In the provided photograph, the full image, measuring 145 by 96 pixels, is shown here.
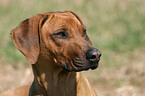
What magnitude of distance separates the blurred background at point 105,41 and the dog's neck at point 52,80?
2.29 m

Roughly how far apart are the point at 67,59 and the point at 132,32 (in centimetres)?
672

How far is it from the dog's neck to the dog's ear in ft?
0.82

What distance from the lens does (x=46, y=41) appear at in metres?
3.66

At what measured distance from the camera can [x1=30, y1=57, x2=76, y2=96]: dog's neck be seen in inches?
150

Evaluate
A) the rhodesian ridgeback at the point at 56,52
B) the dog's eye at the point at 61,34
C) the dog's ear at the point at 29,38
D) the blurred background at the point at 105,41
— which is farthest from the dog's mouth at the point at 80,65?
the blurred background at the point at 105,41

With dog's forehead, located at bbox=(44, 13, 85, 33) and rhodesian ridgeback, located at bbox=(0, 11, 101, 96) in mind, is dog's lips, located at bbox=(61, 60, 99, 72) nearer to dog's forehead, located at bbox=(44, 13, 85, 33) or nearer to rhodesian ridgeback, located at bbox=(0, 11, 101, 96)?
rhodesian ridgeback, located at bbox=(0, 11, 101, 96)

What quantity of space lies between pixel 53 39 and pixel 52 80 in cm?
59

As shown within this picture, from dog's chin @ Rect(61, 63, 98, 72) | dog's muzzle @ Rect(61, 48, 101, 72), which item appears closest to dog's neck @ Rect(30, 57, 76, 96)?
dog's chin @ Rect(61, 63, 98, 72)

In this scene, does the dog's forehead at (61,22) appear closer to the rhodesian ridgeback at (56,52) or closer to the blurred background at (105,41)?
the rhodesian ridgeback at (56,52)

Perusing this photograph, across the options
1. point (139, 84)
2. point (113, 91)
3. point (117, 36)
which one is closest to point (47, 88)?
point (113, 91)

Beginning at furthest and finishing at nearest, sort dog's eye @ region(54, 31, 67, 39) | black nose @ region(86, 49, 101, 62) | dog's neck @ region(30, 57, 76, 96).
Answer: dog's neck @ region(30, 57, 76, 96), dog's eye @ region(54, 31, 67, 39), black nose @ region(86, 49, 101, 62)

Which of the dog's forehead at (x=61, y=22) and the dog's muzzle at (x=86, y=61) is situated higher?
the dog's forehead at (x=61, y=22)

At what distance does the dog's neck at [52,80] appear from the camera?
3.81 meters

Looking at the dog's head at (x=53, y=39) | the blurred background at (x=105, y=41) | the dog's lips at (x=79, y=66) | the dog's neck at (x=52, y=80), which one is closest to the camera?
the dog's lips at (x=79, y=66)
